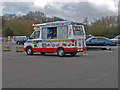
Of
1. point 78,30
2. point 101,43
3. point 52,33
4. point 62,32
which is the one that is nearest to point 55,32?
point 52,33

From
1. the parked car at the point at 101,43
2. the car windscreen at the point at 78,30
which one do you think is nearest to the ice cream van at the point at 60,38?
the car windscreen at the point at 78,30

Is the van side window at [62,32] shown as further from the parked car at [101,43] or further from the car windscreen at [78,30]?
the parked car at [101,43]

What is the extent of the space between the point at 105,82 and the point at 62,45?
30.7 ft

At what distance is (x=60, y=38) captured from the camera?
16344 mm

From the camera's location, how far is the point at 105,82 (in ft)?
23.0

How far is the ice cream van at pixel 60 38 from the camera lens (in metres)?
15.8

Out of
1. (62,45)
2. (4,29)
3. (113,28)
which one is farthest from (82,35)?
(4,29)

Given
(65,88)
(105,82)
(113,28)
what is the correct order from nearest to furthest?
(65,88) → (105,82) → (113,28)

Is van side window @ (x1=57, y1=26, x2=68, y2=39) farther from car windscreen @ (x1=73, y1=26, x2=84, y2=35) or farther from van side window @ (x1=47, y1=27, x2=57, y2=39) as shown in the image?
car windscreen @ (x1=73, y1=26, x2=84, y2=35)

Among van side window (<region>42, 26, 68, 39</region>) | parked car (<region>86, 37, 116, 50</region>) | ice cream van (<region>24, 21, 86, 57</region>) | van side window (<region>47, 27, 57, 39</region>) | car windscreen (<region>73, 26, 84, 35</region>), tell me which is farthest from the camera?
parked car (<region>86, 37, 116, 50</region>)

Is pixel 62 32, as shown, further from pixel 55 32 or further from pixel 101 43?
pixel 101 43

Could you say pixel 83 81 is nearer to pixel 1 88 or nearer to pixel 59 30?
pixel 1 88

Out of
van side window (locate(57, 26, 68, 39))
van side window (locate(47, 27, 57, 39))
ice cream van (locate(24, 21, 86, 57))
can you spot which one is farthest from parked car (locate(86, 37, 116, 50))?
van side window (locate(57, 26, 68, 39))

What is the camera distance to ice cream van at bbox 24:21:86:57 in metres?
15.8
